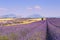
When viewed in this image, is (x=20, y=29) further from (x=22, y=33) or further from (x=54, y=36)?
(x=54, y=36)

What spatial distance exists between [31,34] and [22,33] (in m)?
0.22

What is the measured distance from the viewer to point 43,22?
358 cm

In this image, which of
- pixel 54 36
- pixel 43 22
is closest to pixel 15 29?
pixel 43 22

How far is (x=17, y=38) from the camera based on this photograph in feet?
11.3

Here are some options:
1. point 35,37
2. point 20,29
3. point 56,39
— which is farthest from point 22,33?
point 56,39

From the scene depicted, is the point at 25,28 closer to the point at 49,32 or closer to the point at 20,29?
the point at 20,29

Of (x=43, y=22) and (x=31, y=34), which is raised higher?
(x=43, y=22)

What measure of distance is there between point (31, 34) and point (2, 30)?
0.67 metres

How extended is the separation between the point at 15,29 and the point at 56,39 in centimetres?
97

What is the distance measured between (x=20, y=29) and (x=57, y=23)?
2.89 feet

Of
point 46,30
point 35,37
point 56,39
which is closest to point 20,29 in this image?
point 35,37

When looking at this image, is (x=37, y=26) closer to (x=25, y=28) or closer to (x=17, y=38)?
(x=25, y=28)

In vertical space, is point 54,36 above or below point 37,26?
below

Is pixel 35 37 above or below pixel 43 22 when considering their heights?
below
